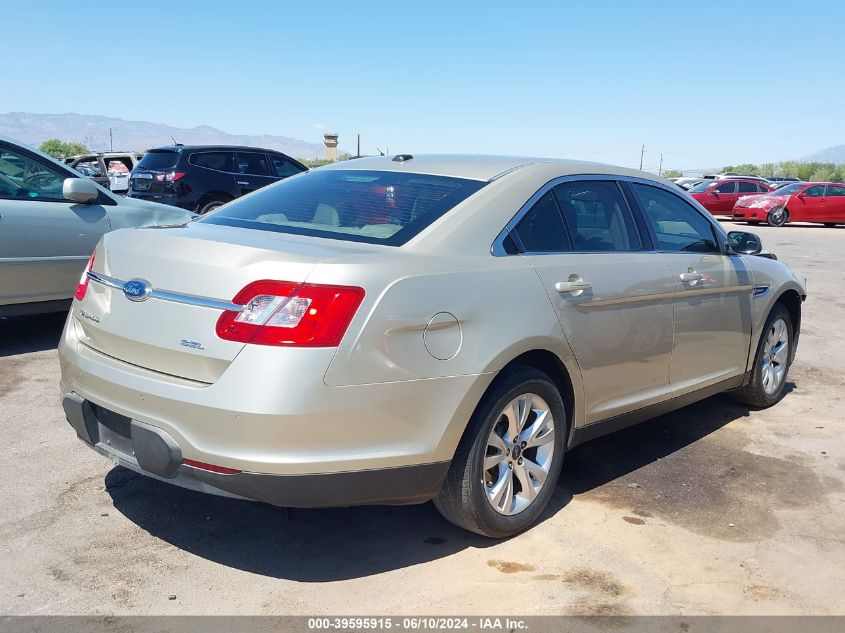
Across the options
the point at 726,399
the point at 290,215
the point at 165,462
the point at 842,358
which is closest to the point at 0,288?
the point at 290,215

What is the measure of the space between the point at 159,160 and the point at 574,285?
11.0 meters

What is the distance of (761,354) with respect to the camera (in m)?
5.53

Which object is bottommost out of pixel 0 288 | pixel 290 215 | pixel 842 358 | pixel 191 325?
pixel 842 358

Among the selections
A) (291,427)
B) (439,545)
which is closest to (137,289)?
(291,427)

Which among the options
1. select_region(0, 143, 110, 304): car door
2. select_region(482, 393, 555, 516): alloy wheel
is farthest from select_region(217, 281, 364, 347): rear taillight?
select_region(0, 143, 110, 304): car door

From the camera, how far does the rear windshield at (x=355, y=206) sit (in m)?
3.46

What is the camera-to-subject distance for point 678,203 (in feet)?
16.0

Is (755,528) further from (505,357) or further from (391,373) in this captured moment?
(391,373)

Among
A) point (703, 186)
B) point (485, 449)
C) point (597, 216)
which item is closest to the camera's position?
point (485, 449)

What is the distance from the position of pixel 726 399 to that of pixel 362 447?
3.90 m

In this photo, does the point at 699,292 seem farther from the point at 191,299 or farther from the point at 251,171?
the point at 251,171

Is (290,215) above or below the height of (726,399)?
above

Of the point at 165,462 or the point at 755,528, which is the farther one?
the point at 755,528

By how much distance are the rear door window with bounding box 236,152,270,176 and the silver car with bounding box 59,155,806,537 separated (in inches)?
381
